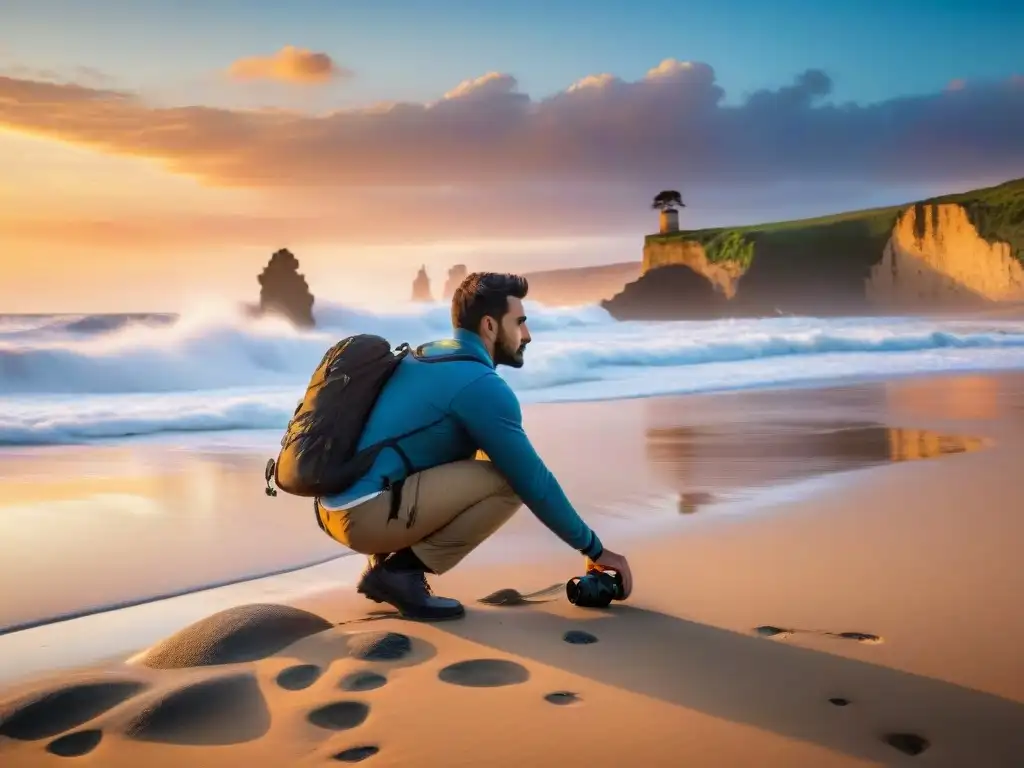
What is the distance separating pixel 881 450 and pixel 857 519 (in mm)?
2786

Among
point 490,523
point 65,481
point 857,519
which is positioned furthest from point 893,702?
point 65,481

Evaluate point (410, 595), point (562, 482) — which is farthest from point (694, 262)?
point (410, 595)

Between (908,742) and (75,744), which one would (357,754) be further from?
(908,742)

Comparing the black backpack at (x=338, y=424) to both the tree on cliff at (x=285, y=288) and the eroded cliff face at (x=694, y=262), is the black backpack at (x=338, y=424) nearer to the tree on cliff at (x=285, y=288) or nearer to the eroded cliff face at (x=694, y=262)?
the tree on cliff at (x=285, y=288)

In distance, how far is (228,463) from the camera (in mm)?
Answer: 7945

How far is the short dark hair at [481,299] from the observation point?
3508 millimetres

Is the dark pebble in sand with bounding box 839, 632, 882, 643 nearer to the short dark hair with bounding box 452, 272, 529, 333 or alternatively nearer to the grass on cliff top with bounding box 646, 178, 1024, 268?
the short dark hair with bounding box 452, 272, 529, 333

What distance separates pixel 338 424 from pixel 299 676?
81 cm

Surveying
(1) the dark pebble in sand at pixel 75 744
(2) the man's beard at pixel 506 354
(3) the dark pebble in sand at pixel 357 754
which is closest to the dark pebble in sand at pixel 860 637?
(2) the man's beard at pixel 506 354

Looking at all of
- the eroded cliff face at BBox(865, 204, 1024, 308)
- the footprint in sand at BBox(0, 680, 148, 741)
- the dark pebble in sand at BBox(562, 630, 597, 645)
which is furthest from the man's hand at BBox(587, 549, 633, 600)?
the eroded cliff face at BBox(865, 204, 1024, 308)

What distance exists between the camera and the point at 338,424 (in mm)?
3254

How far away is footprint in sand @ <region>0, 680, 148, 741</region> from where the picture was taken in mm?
2693

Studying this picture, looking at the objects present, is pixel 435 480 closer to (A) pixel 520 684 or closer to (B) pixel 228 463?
(A) pixel 520 684

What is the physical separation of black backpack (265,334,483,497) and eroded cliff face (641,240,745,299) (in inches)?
3045
